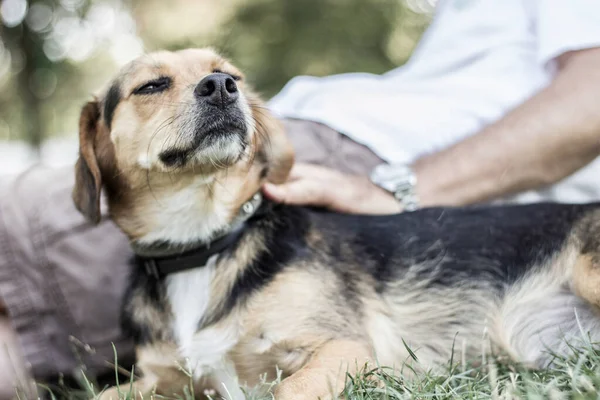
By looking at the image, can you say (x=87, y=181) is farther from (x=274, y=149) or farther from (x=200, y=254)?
(x=274, y=149)

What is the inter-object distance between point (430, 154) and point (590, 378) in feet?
6.73

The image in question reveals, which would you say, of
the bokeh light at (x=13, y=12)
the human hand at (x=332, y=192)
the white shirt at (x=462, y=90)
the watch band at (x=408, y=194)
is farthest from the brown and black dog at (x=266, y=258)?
the bokeh light at (x=13, y=12)

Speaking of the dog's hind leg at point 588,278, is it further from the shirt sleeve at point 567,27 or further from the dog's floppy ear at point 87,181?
the dog's floppy ear at point 87,181

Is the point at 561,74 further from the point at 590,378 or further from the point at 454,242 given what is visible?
the point at 590,378

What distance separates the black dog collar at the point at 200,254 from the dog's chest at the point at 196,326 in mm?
36

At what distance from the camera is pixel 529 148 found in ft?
11.7

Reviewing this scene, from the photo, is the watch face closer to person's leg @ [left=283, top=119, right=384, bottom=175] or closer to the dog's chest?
person's leg @ [left=283, top=119, right=384, bottom=175]

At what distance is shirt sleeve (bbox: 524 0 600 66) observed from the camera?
357 cm

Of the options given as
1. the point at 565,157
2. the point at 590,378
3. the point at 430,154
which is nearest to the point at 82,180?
the point at 430,154

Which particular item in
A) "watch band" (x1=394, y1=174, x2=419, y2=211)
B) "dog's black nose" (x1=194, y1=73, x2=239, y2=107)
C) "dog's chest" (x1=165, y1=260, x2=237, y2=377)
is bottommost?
"dog's chest" (x1=165, y1=260, x2=237, y2=377)

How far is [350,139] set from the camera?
13.1 feet

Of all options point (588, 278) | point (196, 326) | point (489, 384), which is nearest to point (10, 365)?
point (196, 326)

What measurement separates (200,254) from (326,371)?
870 millimetres

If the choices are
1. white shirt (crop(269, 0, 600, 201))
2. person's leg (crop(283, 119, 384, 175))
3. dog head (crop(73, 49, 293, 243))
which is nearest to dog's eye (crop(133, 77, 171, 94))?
dog head (crop(73, 49, 293, 243))
